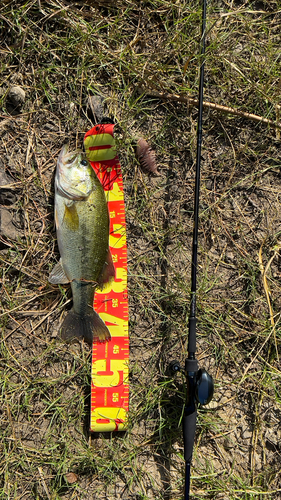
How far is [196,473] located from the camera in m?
2.83

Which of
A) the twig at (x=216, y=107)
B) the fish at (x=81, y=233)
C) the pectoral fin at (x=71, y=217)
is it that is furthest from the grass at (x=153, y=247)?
the pectoral fin at (x=71, y=217)

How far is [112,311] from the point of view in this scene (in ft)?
9.27

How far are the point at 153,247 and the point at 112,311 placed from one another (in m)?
0.55

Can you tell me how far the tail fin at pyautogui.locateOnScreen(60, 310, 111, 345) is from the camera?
2715mm

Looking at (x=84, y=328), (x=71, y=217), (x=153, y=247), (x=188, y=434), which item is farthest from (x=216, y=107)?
(x=188, y=434)

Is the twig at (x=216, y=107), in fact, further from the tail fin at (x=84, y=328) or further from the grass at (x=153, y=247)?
the tail fin at (x=84, y=328)

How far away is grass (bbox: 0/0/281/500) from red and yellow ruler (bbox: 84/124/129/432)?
0.08 metres

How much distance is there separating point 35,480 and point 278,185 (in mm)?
2733

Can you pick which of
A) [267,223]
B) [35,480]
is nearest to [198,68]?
[267,223]

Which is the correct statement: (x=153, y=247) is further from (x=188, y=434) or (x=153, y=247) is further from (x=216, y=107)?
(x=188, y=434)

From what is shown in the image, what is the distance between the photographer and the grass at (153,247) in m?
2.79

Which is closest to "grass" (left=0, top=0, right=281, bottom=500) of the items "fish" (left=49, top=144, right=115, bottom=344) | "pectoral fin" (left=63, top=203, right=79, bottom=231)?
"fish" (left=49, top=144, right=115, bottom=344)

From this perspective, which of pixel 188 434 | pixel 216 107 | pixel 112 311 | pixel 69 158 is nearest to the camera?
pixel 188 434

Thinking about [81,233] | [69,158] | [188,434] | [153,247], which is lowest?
[188,434]
